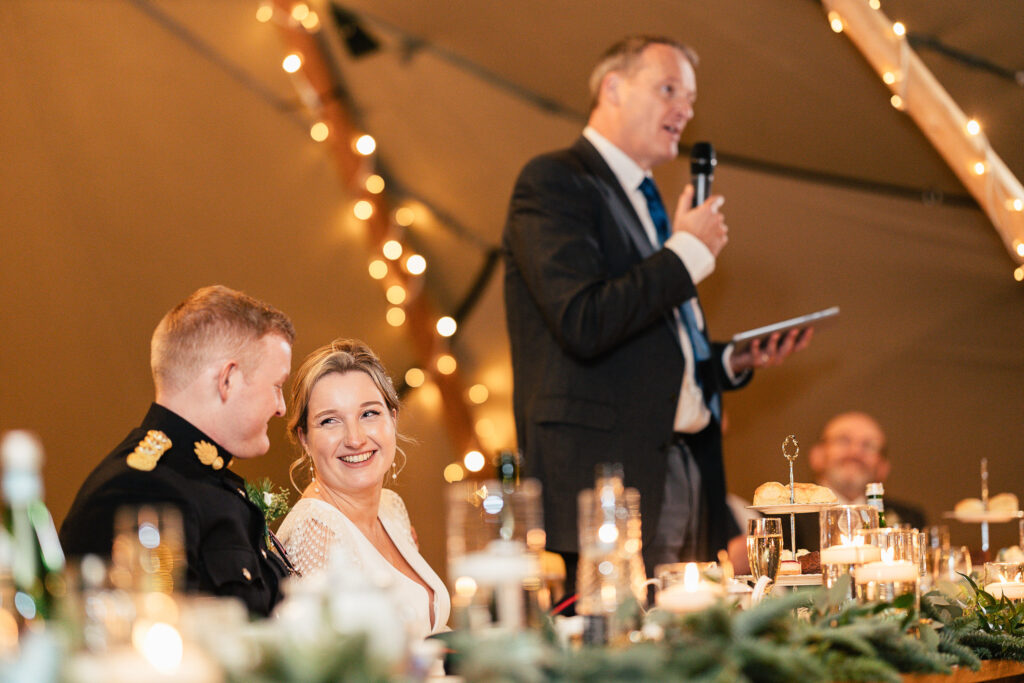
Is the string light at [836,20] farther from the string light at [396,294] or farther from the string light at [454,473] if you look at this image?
the string light at [454,473]

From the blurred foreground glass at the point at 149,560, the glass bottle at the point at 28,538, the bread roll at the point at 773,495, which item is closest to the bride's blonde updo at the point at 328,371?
the bread roll at the point at 773,495

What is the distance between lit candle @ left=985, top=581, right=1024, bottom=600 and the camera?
1743 mm

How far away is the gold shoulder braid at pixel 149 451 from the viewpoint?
59.2 inches

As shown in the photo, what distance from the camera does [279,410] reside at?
1.74 meters

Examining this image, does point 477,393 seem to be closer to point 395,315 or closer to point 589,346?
point 395,315

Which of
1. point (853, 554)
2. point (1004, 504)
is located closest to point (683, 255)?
point (853, 554)

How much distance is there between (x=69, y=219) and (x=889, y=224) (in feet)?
8.84

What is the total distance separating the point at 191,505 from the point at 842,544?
0.83 meters

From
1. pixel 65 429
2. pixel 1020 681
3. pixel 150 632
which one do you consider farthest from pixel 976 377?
pixel 150 632

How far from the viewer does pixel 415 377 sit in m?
4.34

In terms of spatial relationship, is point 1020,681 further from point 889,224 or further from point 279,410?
point 889,224

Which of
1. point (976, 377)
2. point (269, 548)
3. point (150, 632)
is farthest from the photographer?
point (976, 377)

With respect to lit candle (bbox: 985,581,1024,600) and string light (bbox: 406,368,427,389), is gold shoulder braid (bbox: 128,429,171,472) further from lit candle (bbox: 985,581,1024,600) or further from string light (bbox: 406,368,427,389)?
string light (bbox: 406,368,427,389)

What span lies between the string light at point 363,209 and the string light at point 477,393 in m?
0.74
